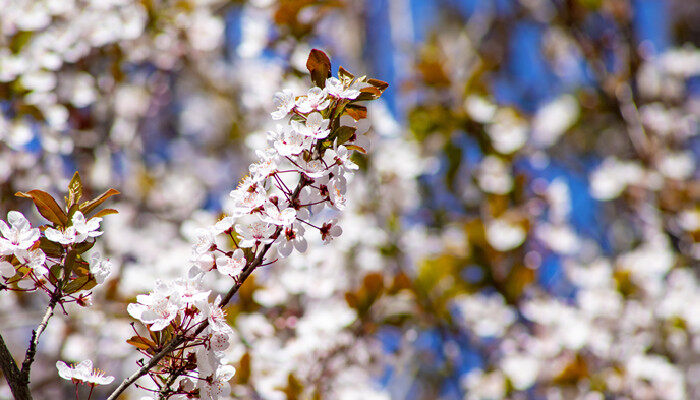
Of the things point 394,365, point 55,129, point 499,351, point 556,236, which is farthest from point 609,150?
point 55,129

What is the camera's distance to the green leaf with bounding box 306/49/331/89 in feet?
2.96

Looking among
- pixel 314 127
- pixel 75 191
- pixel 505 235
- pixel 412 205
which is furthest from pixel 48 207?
pixel 412 205

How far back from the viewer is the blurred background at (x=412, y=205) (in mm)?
1872

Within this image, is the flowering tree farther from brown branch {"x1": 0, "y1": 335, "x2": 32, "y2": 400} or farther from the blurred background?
the blurred background

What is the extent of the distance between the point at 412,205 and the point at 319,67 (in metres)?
1.91

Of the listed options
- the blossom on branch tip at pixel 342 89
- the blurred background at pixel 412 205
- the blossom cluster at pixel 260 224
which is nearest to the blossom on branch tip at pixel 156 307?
the blossom cluster at pixel 260 224

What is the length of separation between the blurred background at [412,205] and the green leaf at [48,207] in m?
0.87

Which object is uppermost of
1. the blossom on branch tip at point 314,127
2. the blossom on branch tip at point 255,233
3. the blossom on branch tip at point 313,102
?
the blossom on branch tip at point 313,102

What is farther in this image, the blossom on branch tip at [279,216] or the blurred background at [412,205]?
the blurred background at [412,205]

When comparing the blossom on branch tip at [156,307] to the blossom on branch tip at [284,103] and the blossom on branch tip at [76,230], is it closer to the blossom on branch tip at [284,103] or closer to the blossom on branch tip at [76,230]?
the blossom on branch tip at [76,230]

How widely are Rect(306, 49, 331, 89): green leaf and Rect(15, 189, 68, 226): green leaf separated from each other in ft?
1.42

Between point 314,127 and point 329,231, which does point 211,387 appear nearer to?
point 329,231

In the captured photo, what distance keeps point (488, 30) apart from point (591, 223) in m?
1.38

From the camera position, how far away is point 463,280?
7.30ft
